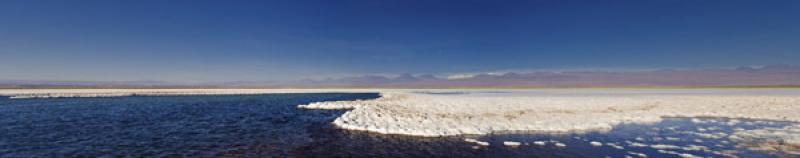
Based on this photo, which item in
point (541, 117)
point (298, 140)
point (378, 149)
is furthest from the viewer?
point (541, 117)

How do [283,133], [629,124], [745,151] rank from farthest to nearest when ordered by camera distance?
[629,124] < [283,133] < [745,151]

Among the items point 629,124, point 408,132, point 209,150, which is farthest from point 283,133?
point 629,124

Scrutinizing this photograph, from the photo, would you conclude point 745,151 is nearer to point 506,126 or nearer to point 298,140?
point 506,126

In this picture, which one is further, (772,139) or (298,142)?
(298,142)

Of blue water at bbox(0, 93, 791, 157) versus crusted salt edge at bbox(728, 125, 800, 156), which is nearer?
crusted salt edge at bbox(728, 125, 800, 156)

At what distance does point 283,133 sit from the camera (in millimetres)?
13820

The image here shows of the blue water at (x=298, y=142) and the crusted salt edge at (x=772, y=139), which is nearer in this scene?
the crusted salt edge at (x=772, y=139)

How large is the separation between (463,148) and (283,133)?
24.0ft

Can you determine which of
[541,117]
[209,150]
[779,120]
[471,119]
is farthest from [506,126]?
[779,120]

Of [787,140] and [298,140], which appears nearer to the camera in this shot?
[787,140]

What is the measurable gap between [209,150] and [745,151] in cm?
1492

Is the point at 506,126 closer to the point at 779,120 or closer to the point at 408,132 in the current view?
the point at 408,132

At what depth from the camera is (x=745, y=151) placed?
31.1 feet

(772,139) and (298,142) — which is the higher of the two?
(772,139)
